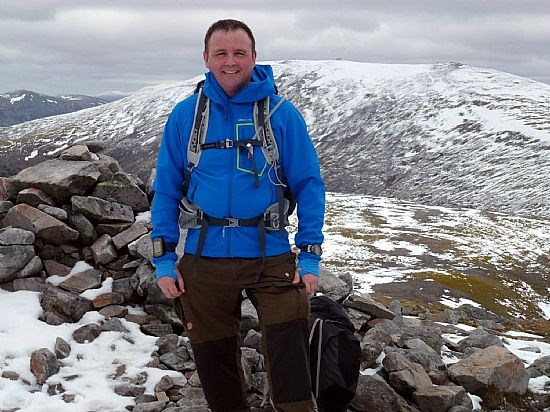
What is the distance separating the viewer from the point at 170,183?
6785 millimetres

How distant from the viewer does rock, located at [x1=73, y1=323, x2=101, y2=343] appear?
10.4 m

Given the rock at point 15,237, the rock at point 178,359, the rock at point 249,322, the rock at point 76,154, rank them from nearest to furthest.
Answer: the rock at point 178,359 < the rock at point 249,322 < the rock at point 15,237 < the rock at point 76,154

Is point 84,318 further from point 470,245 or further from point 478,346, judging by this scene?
point 470,245

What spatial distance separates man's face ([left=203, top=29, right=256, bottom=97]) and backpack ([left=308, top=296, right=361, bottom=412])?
3.72m

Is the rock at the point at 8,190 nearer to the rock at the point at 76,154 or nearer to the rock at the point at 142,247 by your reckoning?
the rock at the point at 76,154

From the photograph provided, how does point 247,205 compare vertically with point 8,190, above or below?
above

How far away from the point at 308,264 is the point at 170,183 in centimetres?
194

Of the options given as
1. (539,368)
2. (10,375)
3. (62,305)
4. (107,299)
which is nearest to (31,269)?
(62,305)

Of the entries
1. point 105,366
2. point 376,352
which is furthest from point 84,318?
point 376,352

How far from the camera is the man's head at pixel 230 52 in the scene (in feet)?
20.6

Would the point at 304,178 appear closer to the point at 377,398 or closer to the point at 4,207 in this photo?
the point at 377,398

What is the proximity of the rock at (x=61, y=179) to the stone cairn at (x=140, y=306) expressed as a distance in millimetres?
23

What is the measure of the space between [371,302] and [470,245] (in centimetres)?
8890

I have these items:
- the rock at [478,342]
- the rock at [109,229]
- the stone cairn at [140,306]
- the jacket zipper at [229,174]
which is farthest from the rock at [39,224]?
the rock at [478,342]
